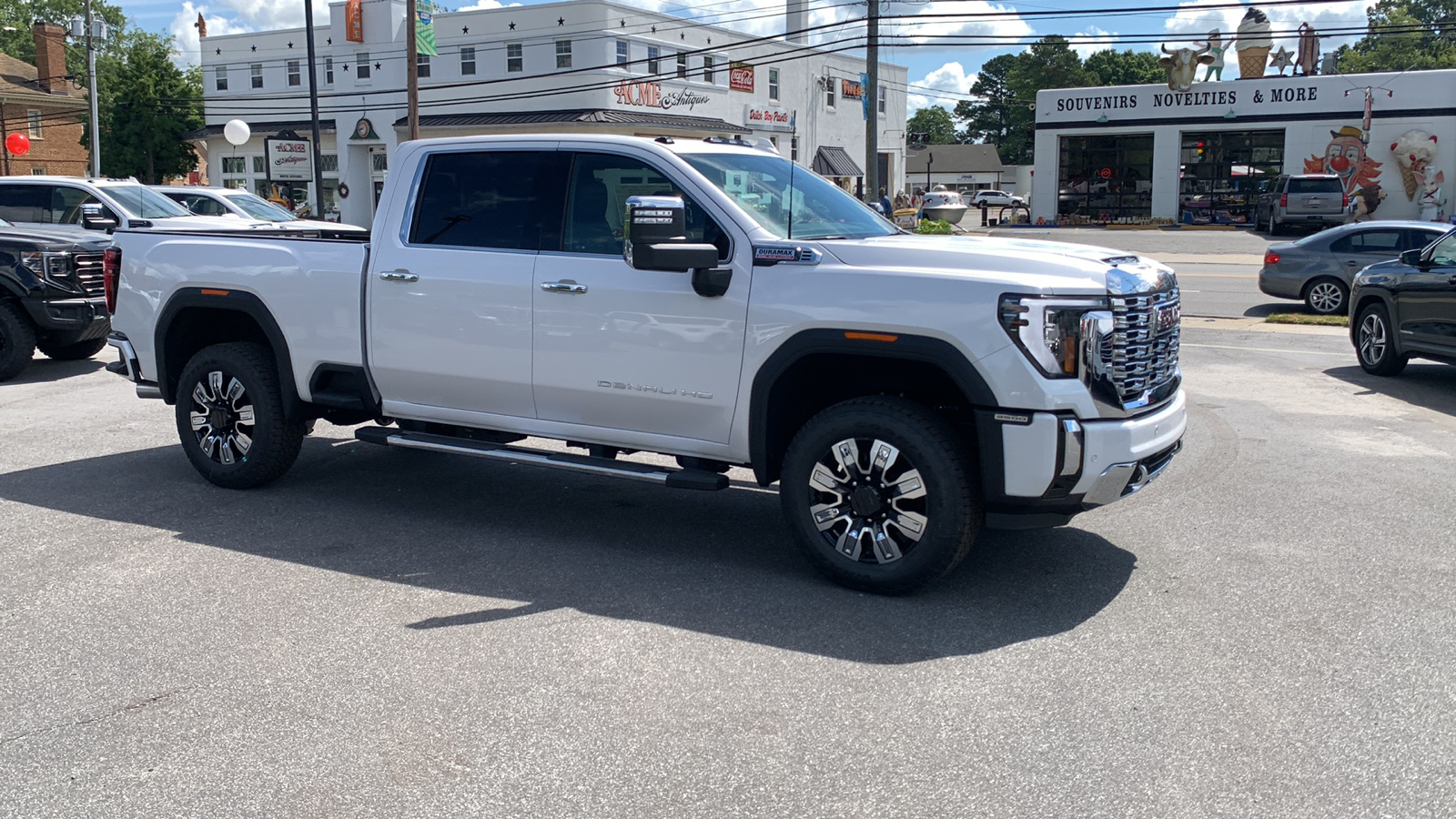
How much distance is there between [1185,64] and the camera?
47188mm

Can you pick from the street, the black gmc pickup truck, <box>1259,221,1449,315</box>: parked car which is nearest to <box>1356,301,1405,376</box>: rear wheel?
→ the street

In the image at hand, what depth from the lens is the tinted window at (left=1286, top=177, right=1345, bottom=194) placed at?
128 feet

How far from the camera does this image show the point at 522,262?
6242 mm

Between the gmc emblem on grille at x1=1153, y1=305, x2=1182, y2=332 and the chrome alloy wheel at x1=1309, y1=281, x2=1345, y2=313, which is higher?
the gmc emblem on grille at x1=1153, y1=305, x2=1182, y2=332

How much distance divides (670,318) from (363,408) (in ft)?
7.19

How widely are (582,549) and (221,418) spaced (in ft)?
8.75

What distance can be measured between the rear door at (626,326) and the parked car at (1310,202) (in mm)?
38404

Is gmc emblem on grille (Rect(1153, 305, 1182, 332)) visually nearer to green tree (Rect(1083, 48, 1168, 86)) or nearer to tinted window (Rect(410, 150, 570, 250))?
tinted window (Rect(410, 150, 570, 250))

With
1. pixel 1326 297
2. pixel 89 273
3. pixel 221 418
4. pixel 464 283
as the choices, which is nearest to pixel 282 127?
pixel 89 273

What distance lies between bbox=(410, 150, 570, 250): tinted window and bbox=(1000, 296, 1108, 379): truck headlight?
2.49 m

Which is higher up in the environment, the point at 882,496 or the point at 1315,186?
the point at 1315,186

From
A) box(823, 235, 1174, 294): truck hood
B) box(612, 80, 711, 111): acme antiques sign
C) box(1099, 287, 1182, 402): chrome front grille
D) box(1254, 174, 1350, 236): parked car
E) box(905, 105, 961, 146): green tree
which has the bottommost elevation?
box(1099, 287, 1182, 402): chrome front grille

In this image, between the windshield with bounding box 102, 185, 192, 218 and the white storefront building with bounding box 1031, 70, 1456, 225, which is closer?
the windshield with bounding box 102, 185, 192, 218

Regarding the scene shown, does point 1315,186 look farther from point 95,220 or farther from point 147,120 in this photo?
point 147,120
